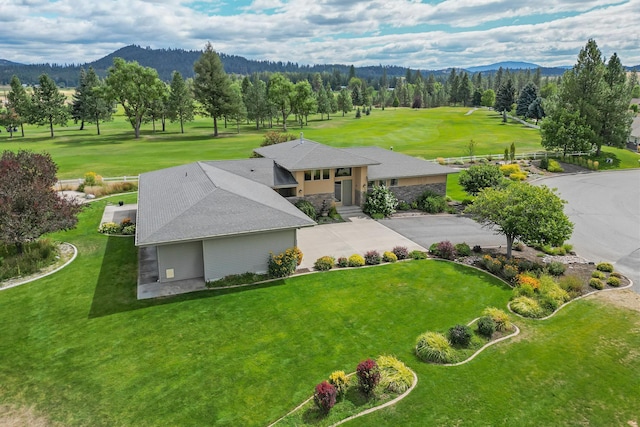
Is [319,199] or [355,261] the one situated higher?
[319,199]

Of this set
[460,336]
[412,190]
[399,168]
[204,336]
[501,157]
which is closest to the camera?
[460,336]

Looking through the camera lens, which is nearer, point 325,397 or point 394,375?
point 325,397

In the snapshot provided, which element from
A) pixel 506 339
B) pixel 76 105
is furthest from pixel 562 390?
pixel 76 105

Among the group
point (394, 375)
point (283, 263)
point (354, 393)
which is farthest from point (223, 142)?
point (354, 393)

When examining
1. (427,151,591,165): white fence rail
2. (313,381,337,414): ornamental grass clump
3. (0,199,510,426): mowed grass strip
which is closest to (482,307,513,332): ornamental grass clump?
(0,199,510,426): mowed grass strip

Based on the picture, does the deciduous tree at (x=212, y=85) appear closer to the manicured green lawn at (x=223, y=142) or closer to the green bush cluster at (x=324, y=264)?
the manicured green lawn at (x=223, y=142)

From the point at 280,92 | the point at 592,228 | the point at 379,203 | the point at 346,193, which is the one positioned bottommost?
the point at 592,228

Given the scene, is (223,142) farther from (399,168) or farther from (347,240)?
(347,240)
